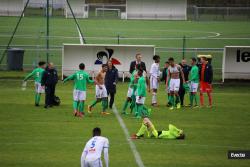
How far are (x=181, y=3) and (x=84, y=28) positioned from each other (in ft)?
58.3

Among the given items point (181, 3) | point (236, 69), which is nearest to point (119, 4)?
point (181, 3)

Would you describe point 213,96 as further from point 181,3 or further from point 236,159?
point 181,3

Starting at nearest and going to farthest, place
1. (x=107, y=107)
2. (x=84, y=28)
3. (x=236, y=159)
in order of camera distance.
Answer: (x=236, y=159) < (x=107, y=107) < (x=84, y=28)

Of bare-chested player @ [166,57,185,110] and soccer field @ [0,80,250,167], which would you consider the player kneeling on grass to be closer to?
soccer field @ [0,80,250,167]

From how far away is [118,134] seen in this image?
78.8 feet

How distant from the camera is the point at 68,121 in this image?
26.7 meters

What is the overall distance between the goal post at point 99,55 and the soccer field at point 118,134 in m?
6.82

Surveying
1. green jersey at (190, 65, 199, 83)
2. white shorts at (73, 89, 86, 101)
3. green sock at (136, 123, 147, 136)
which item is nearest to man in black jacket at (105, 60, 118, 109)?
white shorts at (73, 89, 86, 101)

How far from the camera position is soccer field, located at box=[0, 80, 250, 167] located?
65.8 ft

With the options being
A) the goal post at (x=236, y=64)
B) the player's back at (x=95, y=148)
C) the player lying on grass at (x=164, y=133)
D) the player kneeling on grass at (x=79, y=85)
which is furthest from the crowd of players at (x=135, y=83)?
the goal post at (x=236, y=64)

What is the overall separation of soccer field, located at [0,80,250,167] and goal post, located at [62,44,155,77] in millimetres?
6818

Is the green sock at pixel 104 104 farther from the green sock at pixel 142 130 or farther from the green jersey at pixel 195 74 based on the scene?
the green sock at pixel 142 130

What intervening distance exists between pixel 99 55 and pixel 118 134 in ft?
57.0

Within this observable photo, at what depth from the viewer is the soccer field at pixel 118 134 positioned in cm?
2006
